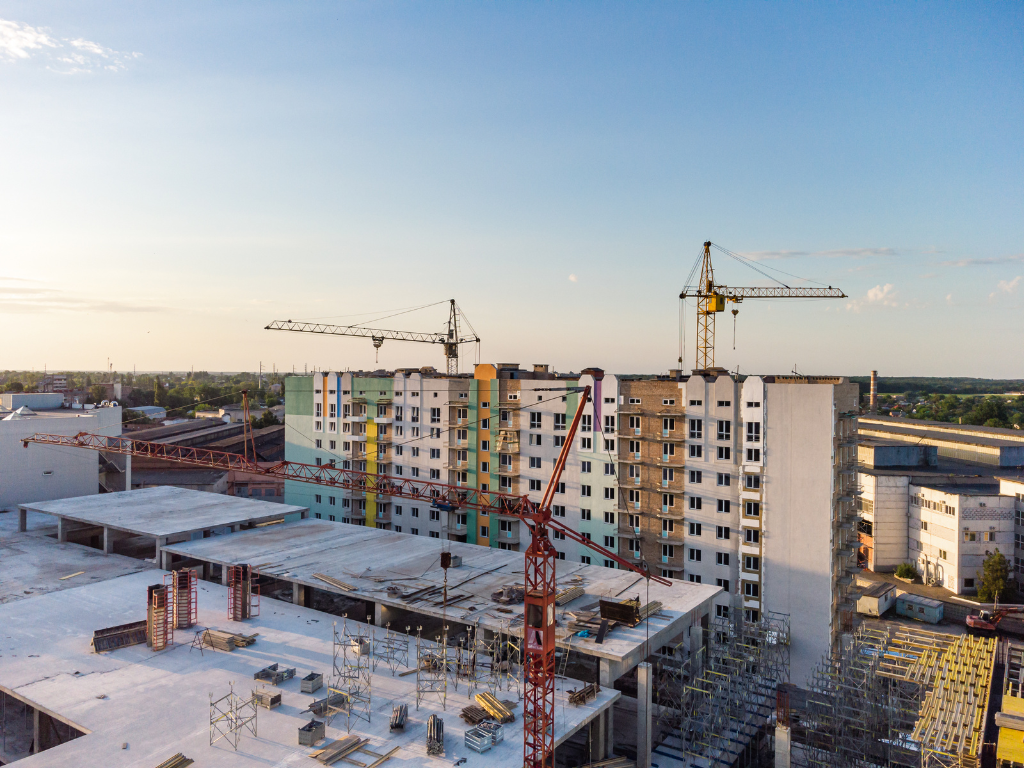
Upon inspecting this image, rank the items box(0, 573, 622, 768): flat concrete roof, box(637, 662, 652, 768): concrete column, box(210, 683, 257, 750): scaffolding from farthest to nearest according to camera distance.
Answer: box(637, 662, 652, 768): concrete column
box(210, 683, 257, 750): scaffolding
box(0, 573, 622, 768): flat concrete roof

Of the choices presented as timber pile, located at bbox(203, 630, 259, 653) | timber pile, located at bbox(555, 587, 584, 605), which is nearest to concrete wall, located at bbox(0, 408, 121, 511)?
timber pile, located at bbox(203, 630, 259, 653)

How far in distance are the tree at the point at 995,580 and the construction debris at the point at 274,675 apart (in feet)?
173

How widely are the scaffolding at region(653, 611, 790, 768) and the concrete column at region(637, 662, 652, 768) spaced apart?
5.34ft

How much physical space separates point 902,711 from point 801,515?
11402 millimetres

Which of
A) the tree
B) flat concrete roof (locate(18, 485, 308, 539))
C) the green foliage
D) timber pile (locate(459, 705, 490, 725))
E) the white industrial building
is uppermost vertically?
the white industrial building

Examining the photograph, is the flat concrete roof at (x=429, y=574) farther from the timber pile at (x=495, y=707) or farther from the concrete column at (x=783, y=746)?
the concrete column at (x=783, y=746)

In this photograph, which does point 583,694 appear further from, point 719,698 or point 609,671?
point 719,698

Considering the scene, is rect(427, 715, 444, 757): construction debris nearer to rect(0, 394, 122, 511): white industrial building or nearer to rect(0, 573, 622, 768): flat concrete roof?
rect(0, 573, 622, 768): flat concrete roof

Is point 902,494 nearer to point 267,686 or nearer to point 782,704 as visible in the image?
point 782,704

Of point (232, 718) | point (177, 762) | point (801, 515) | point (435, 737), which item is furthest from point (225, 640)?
point (801, 515)

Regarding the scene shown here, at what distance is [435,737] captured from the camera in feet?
72.8

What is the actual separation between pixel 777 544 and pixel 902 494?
30560 mm

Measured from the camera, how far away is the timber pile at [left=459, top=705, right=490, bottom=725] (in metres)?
24.2

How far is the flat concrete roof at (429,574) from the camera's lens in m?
30.8
